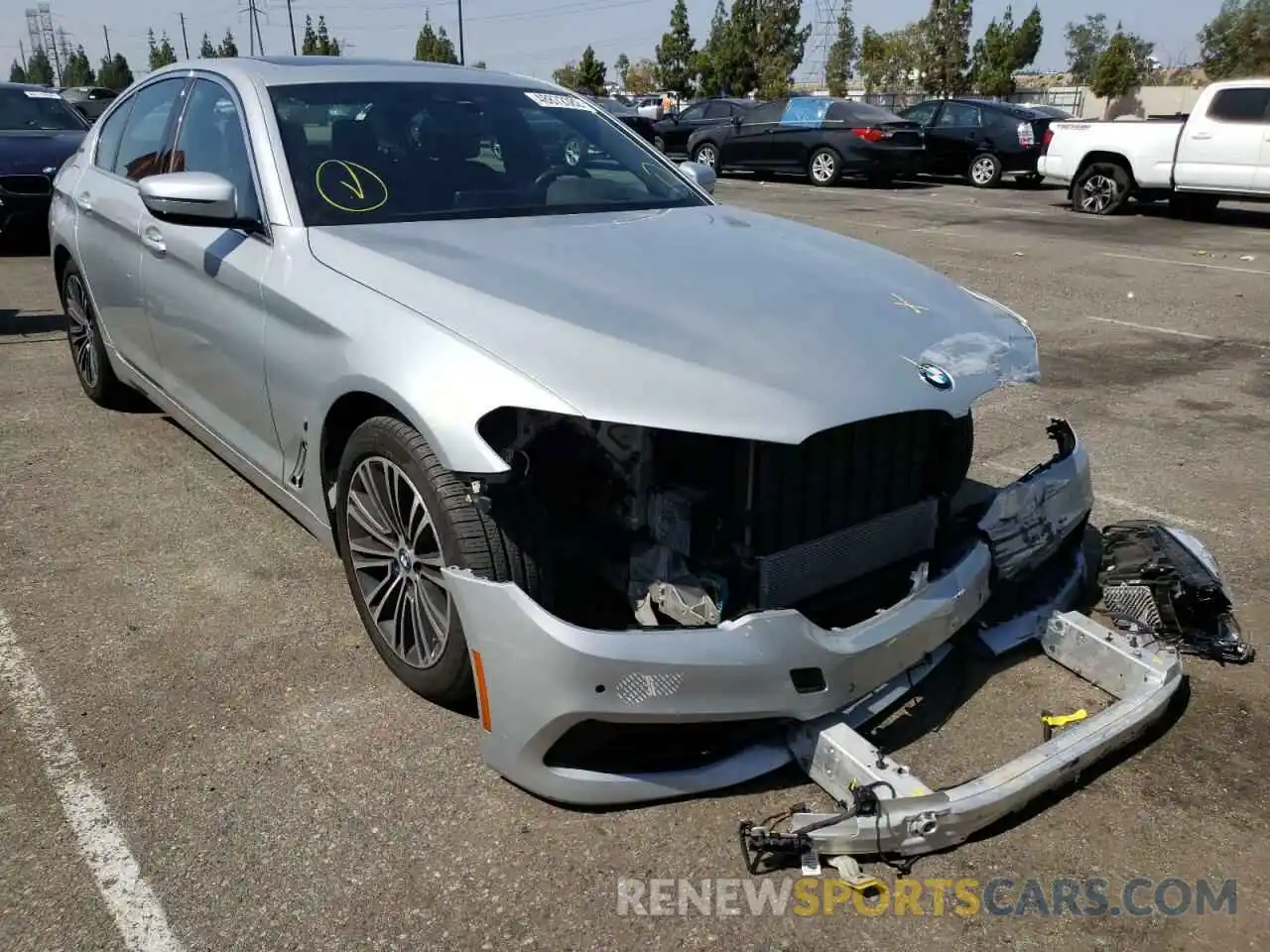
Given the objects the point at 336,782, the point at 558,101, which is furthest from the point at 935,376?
the point at 558,101

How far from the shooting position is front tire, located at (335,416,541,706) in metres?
2.47

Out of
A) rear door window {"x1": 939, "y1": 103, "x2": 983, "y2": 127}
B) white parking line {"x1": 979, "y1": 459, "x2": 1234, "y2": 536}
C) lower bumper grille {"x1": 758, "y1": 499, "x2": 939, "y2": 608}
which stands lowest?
white parking line {"x1": 979, "y1": 459, "x2": 1234, "y2": 536}

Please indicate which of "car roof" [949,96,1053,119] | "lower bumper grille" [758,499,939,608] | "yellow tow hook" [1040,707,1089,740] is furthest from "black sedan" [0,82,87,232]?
"car roof" [949,96,1053,119]

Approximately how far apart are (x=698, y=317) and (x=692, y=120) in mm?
20548

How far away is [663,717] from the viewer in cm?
237

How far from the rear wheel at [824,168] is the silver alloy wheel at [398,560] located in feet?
57.0

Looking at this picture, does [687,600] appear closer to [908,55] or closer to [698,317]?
[698,317]

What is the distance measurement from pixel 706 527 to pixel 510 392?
0.59 meters

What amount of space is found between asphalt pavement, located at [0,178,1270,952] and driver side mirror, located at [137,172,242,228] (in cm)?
125

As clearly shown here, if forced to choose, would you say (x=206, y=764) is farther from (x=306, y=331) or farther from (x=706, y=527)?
(x=706, y=527)

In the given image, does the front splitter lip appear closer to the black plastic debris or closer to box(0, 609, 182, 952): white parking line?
box(0, 609, 182, 952): white parking line

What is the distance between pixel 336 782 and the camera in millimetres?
2650

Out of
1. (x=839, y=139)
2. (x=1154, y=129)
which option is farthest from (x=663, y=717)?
(x=839, y=139)

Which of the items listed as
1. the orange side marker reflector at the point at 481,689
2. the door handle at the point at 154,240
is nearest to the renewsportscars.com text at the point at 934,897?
the orange side marker reflector at the point at 481,689
